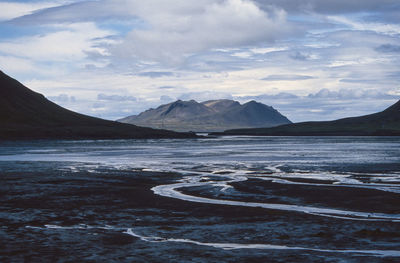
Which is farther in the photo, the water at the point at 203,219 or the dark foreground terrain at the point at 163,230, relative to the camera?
the water at the point at 203,219

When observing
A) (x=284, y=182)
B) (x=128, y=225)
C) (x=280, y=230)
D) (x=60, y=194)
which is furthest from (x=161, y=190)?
(x=280, y=230)

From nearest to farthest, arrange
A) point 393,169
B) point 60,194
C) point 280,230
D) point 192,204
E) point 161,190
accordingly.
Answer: point 280,230 < point 192,204 < point 60,194 < point 161,190 < point 393,169

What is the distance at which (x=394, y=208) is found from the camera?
2123 cm

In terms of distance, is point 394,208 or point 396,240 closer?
point 396,240

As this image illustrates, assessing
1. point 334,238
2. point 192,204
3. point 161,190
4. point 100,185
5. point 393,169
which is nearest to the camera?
point 334,238

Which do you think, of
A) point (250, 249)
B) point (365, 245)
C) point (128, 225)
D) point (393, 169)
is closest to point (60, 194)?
point (128, 225)

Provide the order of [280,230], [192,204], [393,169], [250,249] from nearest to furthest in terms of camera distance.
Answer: [250,249], [280,230], [192,204], [393,169]

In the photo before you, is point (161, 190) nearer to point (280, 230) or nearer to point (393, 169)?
point (280, 230)

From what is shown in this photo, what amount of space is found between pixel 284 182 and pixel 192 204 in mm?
11724

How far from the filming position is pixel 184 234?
16.2m

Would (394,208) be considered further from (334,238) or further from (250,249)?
(250,249)

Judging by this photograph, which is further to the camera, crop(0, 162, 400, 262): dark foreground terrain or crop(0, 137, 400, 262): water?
crop(0, 137, 400, 262): water

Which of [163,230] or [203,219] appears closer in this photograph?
[163,230]

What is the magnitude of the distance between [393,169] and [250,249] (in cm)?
3245
